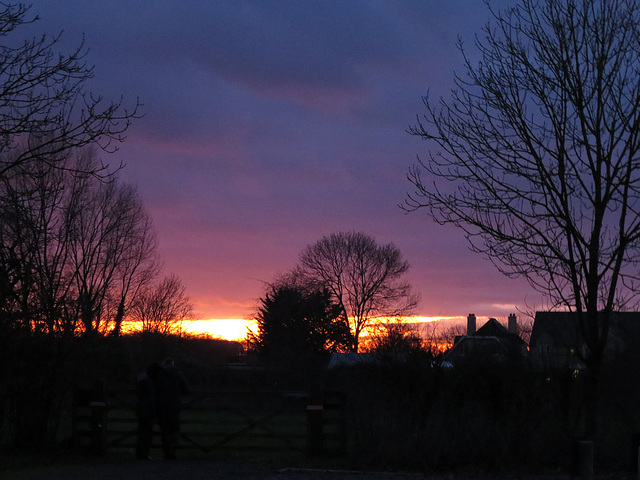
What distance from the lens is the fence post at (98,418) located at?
16406 millimetres

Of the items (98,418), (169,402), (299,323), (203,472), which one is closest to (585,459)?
(203,472)

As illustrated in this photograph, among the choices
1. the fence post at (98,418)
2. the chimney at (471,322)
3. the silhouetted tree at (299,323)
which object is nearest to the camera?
the fence post at (98,418)

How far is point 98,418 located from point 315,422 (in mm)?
4500

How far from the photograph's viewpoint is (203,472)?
13.6m

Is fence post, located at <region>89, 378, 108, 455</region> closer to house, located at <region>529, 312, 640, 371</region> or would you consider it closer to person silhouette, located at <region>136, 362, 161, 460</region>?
person silhouette, located at <region>136, 362, 161, 460</region>

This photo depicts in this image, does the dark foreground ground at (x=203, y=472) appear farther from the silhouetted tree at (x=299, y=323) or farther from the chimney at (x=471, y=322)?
the chimney at (x=471, y=322)

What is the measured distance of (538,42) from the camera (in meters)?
13.5

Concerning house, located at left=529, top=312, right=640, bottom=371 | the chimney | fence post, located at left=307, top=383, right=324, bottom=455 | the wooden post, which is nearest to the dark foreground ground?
fence post, located at left=307, top=383, right=324, bottom=455

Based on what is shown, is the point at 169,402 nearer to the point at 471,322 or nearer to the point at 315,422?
the point at 315,422

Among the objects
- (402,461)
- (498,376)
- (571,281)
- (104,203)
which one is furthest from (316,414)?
(104,203)

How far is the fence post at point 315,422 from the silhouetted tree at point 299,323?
1502 inches

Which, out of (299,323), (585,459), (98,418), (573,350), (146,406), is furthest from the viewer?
(299,323)

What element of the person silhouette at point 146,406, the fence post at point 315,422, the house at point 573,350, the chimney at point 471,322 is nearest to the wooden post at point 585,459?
the house at point 573,350

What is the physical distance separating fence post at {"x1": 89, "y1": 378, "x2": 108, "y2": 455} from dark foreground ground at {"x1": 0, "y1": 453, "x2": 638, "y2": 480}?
0.83 meters
